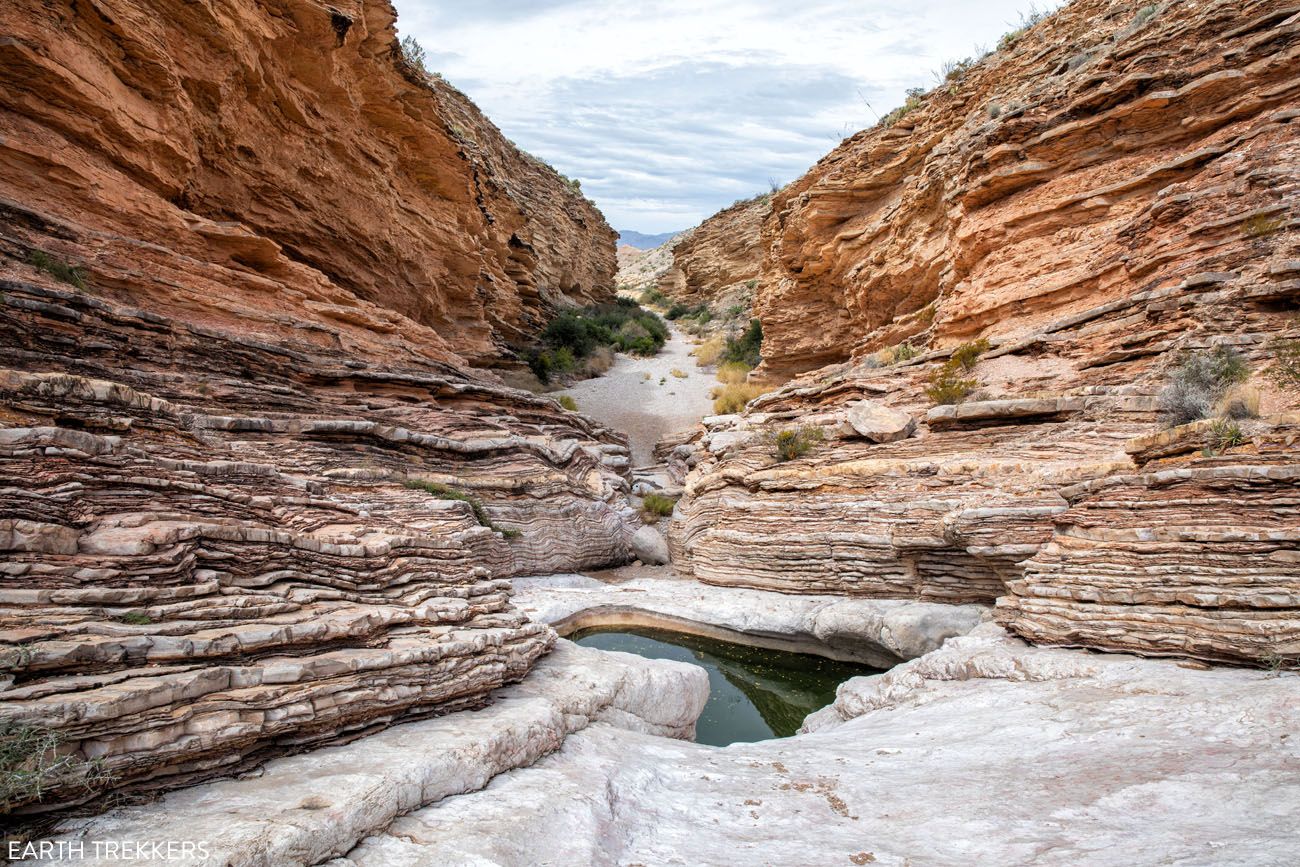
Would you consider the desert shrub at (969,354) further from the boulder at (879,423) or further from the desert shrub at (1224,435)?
the desert shrub at (1224,435)

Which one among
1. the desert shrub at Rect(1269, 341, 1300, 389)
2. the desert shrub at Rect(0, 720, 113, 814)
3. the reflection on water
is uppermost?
the desert shrub at Rect(1269, 341, 1300, 389)

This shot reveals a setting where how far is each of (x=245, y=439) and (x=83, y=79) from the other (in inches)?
219

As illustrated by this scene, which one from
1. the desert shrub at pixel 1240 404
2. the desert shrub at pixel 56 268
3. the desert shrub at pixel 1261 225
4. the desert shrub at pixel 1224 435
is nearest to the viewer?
the desert shrub at pixel 1224 435

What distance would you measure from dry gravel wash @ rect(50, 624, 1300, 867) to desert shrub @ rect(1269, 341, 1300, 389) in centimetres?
394

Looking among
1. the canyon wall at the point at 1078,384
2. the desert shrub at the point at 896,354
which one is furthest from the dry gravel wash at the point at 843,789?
the desert shrub at the point at 896,354

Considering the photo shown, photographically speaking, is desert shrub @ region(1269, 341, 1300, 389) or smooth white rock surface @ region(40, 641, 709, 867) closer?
smooth white rock surface @ region(40, 641, 709, 867)

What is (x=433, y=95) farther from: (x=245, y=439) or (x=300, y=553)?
(x=300, y=553)

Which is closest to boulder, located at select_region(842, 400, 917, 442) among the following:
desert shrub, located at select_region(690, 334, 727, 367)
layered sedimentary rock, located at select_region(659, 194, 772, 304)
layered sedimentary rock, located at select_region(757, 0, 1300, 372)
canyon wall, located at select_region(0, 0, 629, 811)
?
layered sedimentary rock, located at select_region(757, 0, 1300, 372)

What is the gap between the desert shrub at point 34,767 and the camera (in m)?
2.56

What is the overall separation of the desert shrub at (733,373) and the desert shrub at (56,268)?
18854 millimetres

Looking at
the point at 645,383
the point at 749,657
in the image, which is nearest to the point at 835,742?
the point at 749,657

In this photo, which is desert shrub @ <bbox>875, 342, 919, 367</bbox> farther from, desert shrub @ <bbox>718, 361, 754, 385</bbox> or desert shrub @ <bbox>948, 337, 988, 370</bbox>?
desert shrub @ <bbox>718, 361, 754, 385</bbox>

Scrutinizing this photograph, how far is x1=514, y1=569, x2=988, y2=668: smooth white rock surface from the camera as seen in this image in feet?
25.4

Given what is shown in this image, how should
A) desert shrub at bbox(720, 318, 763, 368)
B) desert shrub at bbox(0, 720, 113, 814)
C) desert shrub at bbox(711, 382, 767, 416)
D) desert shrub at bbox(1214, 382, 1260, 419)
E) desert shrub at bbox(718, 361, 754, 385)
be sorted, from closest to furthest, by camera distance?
desert shrub at bbox(0, 720, 113, 814) → desert shrub at bbox(1214, 382, 1260, 419) → desert shrub at bbox(711, 382, 767, 416) → desert shrub at bbox(718, 361, 754, 385) → desert shrub at bbox(720, 318, 763, 368)
